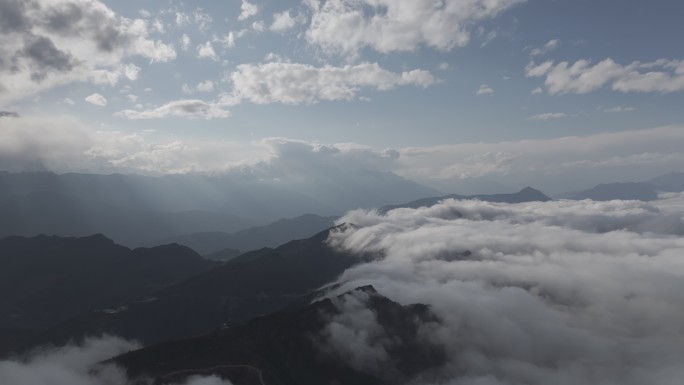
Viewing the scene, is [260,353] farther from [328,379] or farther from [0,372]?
[0,372]

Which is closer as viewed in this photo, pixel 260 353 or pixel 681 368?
pixel 260 353

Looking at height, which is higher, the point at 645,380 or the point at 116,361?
the point at 116,361

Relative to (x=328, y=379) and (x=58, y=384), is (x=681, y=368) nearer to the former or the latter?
(x=328, y=379)

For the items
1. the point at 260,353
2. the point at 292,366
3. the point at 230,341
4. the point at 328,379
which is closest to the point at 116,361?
the point at 230,341

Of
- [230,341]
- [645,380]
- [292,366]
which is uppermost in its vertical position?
[230,341]

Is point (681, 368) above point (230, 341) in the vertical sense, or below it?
below

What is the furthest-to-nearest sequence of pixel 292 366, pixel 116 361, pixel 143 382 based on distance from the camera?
pixel 292 366, pixel 116 361, pixel 143 382

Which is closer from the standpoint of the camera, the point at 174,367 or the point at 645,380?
the point at 174,367

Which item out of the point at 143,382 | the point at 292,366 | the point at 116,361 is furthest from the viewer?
the point at 292,366

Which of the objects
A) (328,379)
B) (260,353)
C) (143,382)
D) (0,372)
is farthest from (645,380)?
(0,372)
